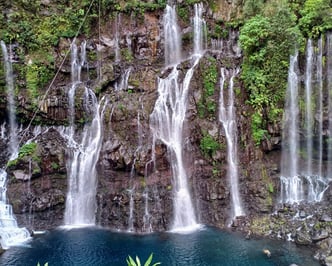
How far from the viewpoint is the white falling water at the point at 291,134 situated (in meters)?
20.7

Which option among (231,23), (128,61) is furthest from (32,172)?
(231,23)

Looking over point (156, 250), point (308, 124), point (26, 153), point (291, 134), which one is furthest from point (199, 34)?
point (156, 250)

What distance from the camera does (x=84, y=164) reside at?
67.9 ft

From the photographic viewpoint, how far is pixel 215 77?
22.3 metres

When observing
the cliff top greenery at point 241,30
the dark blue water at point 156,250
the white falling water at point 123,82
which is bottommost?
the dark blue water at point 156,250

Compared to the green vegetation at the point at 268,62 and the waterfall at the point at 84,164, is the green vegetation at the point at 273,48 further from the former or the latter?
the waterfall at the point at 84,164

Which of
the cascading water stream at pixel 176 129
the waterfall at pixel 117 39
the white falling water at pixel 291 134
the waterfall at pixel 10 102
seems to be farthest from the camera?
the waterfall at pixel 117 39

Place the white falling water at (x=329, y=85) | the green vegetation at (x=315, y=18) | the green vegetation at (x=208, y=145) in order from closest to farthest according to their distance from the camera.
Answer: the white falling water at (x=329, y=85), the green vegetation at (x=208, y=145), the green vegetation at (x=315, y=18)

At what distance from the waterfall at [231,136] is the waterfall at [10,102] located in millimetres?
12579

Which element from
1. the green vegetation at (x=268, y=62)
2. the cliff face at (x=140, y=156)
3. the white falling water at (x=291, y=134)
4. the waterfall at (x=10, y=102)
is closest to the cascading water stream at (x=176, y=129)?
the cliff face at (x=140, y=156)

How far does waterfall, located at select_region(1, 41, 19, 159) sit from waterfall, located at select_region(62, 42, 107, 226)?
3090mm

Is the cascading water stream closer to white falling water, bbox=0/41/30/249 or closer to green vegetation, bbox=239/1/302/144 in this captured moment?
green vegetation, bbox=239/1/302/144

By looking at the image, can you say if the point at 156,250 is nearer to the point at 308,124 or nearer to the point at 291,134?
the point at 291,134

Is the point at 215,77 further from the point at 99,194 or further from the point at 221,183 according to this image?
the point at 99,194
